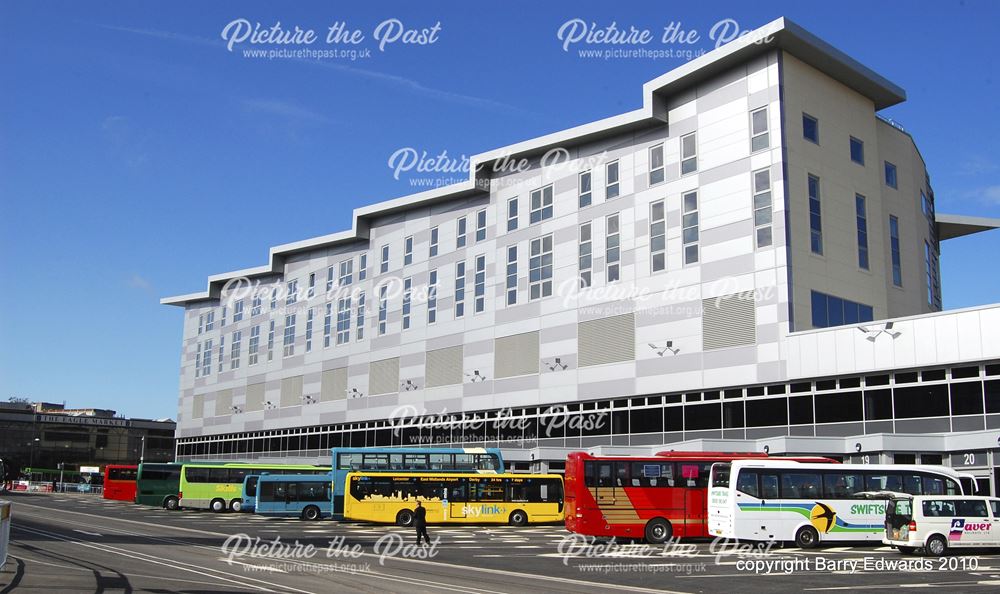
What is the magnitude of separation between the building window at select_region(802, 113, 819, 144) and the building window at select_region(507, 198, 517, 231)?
20.4 metres

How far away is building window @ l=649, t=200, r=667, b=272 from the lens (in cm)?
5078

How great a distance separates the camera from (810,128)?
158ft

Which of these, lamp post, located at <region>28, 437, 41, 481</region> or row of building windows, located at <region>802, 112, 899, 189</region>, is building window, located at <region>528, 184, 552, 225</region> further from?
lamp post, located at <region>28, 437, 41, 481</region>

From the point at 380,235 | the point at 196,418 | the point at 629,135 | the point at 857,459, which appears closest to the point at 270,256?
the point at 380,235

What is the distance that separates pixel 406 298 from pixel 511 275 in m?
12.4

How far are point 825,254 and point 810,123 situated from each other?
7.09 metres

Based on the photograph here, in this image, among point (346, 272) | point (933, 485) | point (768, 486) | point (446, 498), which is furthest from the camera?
point (346, 272)

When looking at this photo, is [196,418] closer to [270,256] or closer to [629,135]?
[270,256]

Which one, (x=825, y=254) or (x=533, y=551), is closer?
(x=533, y=551)

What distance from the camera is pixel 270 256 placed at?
86688 millimetres

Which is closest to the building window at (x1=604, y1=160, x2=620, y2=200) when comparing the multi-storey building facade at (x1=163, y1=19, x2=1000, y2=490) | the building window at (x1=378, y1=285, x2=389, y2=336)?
the multi-storey building facade at (x1=163, y1=19, x2=1000, y2=490)

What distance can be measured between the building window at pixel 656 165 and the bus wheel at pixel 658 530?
76.0 ft

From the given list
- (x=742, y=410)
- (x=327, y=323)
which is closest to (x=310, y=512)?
(x=742, y=410)

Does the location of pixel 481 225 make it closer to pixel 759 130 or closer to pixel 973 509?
pixel 759 130
